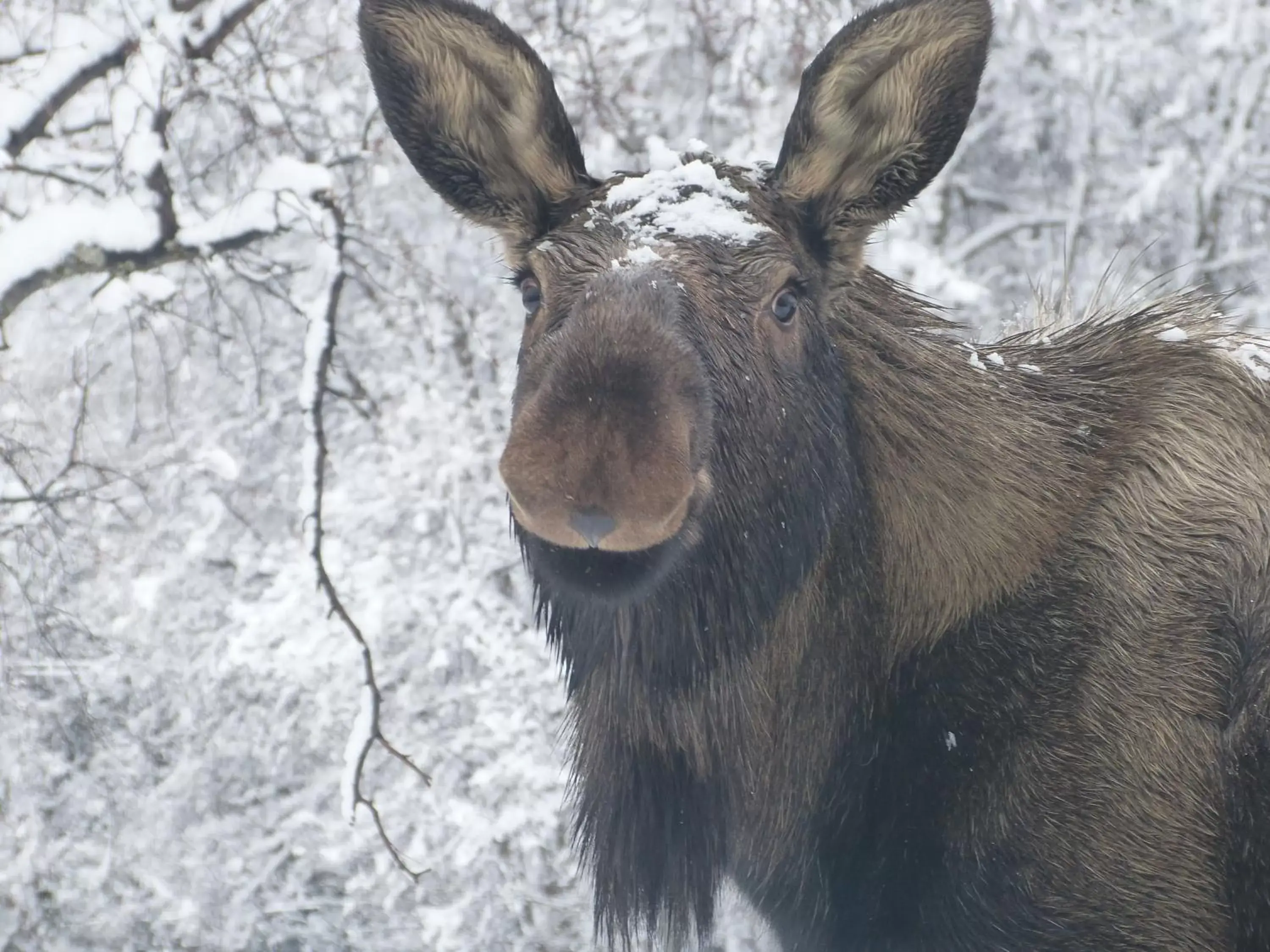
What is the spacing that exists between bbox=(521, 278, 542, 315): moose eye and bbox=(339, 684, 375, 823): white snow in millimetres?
3121

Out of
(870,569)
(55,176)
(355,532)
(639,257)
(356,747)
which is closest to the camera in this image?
(639,257)

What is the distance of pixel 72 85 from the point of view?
5.85 m

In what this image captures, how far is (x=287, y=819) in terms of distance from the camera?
9.49 m

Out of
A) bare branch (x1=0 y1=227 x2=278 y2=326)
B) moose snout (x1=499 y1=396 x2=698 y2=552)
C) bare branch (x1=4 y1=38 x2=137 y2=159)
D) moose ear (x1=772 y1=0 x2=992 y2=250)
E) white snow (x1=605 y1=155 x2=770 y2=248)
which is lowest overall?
moose snout (x1=499 y1=396 x2=698 y2=552)

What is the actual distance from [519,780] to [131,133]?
5192 millimetres

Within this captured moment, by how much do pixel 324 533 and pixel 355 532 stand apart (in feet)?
13.6

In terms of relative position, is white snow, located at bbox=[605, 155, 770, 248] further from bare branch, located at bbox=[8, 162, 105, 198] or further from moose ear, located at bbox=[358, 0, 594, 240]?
bare branch, located at bbox=[8, 162, 105, 198]

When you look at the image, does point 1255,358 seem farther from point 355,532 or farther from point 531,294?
point 355,532

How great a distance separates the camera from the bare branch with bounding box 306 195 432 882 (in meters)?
5.29

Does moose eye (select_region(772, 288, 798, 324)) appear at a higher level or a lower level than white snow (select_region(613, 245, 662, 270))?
lower

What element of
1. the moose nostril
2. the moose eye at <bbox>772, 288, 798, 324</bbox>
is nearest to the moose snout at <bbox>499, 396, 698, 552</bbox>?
the moose nostril

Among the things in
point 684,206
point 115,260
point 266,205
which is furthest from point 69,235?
point 684,206

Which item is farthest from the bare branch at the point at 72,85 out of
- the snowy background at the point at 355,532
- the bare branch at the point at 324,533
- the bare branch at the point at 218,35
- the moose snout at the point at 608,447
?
the moose snout at the point at 608,447

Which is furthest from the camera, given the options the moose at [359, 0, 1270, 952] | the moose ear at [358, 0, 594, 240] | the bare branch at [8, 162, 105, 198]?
the bare branch at [8, 162, 105, 198]
